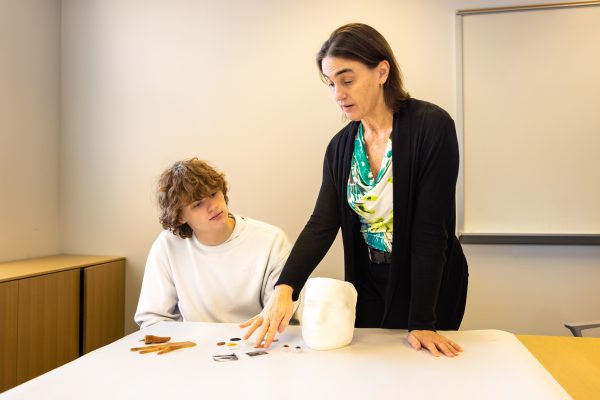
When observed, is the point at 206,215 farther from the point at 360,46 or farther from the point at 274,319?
the point at 360,46

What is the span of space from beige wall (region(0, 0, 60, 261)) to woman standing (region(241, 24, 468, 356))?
6.28 feet

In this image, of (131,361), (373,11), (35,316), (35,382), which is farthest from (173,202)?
(373,11)

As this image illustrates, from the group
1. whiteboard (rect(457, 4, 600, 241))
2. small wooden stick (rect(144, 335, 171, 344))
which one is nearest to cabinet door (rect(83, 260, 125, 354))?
small wooden stick (rect(144, 335, 171, 344))

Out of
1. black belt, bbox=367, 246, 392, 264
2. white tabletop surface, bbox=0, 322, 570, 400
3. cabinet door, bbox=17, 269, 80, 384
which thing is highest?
black belt, bbox=367, 246, 392, 264

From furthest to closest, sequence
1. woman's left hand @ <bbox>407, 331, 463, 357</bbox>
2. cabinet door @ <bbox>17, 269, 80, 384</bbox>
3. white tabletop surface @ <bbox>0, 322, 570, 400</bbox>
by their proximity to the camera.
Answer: cabinet door @ <bbox>17, 269, 80, 384</bbox> < woman's left hand @ <bbox>407, 331, 463, 357</bbox> < white tabletop surface @ <bbox>0, 322, 570, 400</bbox>

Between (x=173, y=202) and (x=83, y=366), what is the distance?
0.68 metres

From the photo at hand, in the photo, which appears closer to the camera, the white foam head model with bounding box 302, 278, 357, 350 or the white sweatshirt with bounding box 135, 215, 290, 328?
the white foam head model with bounding box 302, 278, 357, 350

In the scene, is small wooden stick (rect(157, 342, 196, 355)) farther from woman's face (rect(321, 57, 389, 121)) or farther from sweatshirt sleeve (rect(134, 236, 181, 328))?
woman's face (rect(321, 57, 389, 121))

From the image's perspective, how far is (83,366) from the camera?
99 centimetres

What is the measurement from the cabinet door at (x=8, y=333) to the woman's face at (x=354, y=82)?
5.29 ft

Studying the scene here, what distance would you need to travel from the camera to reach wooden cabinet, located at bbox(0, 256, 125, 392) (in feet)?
6.78

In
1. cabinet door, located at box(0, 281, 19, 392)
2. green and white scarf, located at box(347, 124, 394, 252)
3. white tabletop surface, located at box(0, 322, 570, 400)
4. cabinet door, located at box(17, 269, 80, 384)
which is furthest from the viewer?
cabinet door, located at box(17, 269, 80, 384)

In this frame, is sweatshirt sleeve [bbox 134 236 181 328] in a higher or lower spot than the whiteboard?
lower

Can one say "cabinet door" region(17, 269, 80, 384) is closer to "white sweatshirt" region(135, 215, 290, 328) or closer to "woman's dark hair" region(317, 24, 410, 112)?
"white sweatshirt" region(135, 215, 290, 328)
